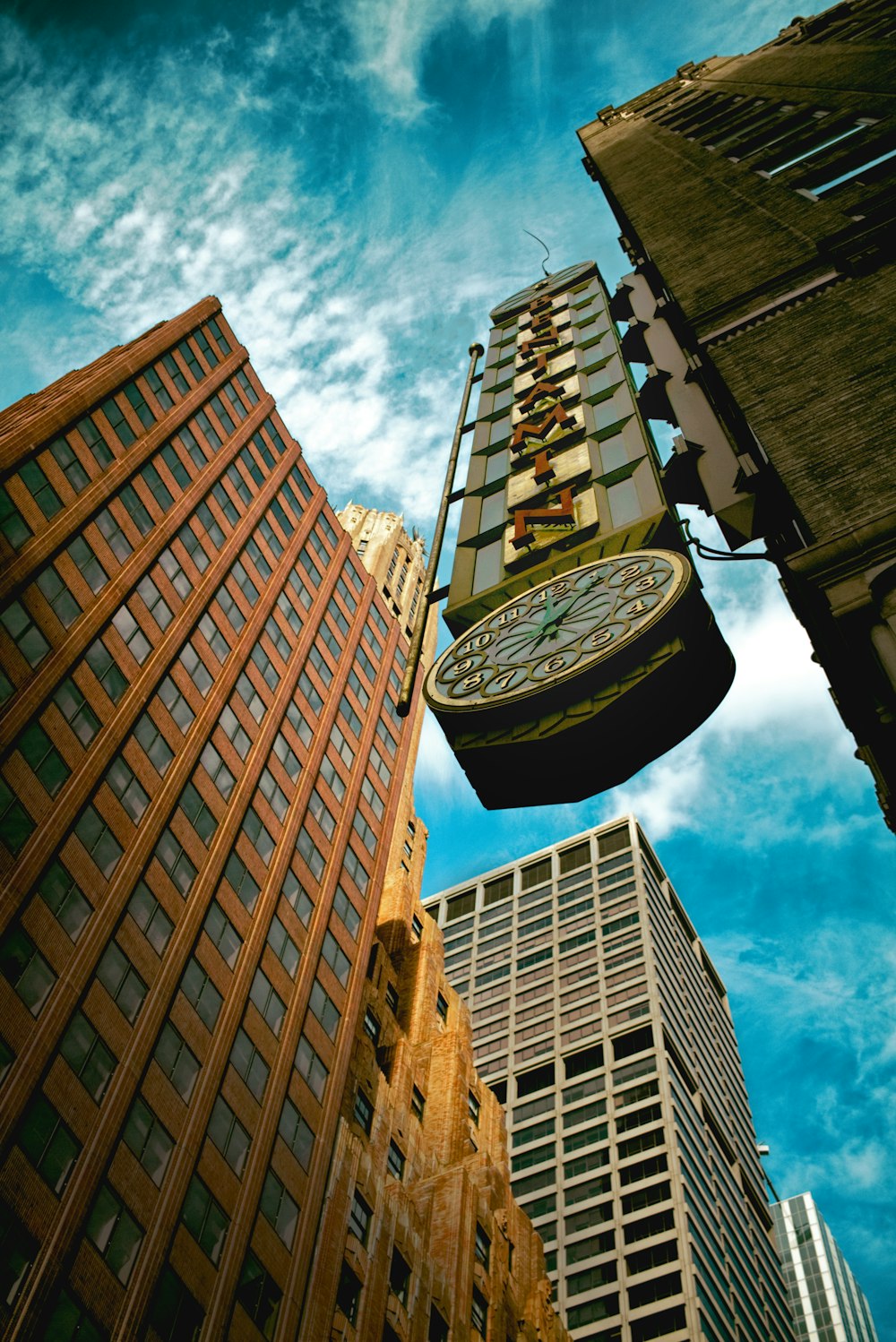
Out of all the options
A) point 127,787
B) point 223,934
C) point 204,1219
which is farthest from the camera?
point 223,934

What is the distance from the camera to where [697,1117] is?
288ft

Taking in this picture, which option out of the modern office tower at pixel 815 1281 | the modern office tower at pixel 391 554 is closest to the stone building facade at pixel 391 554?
the modern office tower at pixel 391 554

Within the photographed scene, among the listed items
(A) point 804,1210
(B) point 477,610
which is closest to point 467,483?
(B) point 477,610

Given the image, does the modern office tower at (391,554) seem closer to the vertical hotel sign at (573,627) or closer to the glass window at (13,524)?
the glass window at (13,524)

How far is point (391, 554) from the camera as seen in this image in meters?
94.7

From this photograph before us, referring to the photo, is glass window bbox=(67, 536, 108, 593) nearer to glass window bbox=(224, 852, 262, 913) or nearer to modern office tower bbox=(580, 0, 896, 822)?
glass window bbox=(224, 852, 262, 913)

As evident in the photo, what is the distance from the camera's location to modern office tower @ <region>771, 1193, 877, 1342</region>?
6004 inches

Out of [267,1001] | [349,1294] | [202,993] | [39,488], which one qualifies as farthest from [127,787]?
[349,1294]

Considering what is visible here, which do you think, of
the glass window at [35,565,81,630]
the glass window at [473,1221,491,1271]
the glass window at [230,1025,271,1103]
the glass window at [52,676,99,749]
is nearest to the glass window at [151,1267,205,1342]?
Result: the glass window at [230,1025,271,1103]

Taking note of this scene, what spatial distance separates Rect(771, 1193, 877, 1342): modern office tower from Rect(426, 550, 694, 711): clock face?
174471 millimetres

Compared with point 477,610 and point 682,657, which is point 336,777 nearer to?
point 477,610

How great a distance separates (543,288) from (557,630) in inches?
1093

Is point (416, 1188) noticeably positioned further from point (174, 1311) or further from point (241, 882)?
point (174, 1311)

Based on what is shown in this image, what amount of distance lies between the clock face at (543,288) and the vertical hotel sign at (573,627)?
16014mm
